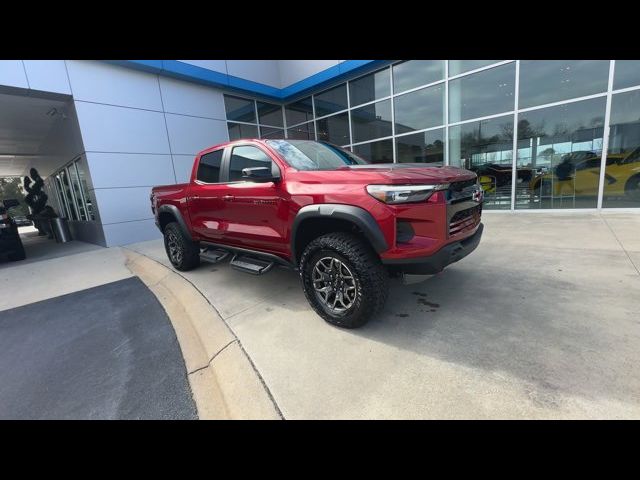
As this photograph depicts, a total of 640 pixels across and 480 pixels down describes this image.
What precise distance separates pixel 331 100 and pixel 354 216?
10.5 m

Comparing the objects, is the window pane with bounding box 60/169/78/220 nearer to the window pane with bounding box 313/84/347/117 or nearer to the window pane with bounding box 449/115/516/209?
the window pane with bounding box 313/84/347/117

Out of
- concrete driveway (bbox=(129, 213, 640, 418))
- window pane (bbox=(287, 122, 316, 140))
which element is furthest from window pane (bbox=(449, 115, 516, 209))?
window pane (bbox=(287, 122, 316, 140))

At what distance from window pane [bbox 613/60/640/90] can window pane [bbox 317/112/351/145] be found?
7304 mm

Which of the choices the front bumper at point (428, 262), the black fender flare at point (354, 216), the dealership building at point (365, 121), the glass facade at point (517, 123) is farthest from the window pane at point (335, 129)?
the front bumper at point (428, 262)

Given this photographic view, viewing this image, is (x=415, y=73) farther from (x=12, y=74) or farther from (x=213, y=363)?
(x=12, y=74)

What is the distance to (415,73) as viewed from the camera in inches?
362

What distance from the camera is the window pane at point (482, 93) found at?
778 centimetres

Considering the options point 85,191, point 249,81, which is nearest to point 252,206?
point 85,191

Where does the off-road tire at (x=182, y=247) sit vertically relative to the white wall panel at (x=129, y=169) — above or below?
below

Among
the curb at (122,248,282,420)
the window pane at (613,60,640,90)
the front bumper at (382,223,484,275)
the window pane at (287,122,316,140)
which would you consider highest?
the window pane at (287,122,316,140)

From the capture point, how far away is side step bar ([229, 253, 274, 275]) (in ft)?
10.8

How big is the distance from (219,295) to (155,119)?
25.9 feet

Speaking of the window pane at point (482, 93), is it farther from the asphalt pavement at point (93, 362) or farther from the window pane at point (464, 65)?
the asphalt pavement at point (93, 362)
